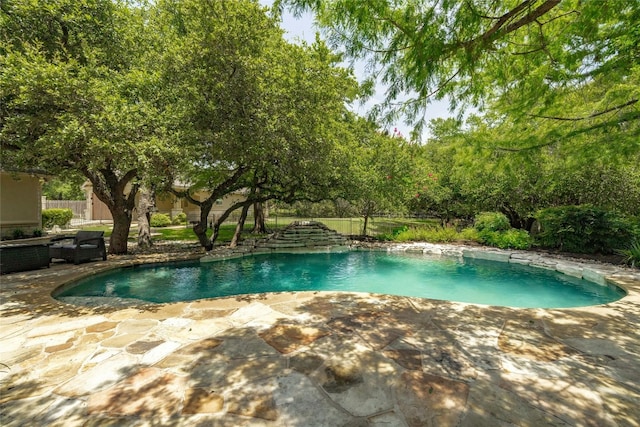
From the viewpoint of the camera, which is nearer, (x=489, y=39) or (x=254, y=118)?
(x=489, y=39)

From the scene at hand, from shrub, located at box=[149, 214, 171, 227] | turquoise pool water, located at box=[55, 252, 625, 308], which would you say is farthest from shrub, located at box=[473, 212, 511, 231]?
shrub, located at box=[149, 214, 171, 227]

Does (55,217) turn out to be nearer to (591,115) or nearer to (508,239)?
(591,115)

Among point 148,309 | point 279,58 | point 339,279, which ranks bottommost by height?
point 339,279

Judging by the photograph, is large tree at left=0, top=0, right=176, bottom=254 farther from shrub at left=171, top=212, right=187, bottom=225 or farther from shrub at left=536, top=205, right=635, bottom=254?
shrub at left=171, top=212, right=187, bottom=225

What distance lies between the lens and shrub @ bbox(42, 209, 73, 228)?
17.1 metres

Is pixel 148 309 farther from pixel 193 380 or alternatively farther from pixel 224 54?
pixel 224 54

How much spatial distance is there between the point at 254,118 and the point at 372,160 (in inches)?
361

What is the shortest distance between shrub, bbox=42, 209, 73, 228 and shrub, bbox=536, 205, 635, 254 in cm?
2685

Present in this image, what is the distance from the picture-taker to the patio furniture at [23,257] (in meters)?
7.34

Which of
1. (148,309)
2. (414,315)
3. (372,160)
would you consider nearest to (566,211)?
(372,160)

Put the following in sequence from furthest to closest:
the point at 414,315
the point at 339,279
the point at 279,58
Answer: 1. the point at 339,279
2. the point at 279,58
3. the point at 414,315

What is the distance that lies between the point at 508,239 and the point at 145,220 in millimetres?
A: 16994

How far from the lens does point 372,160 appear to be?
1552 centimetres

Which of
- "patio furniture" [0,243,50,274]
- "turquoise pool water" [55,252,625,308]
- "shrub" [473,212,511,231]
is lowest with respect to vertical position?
"turquoise pool water" [55,252,625,308]
